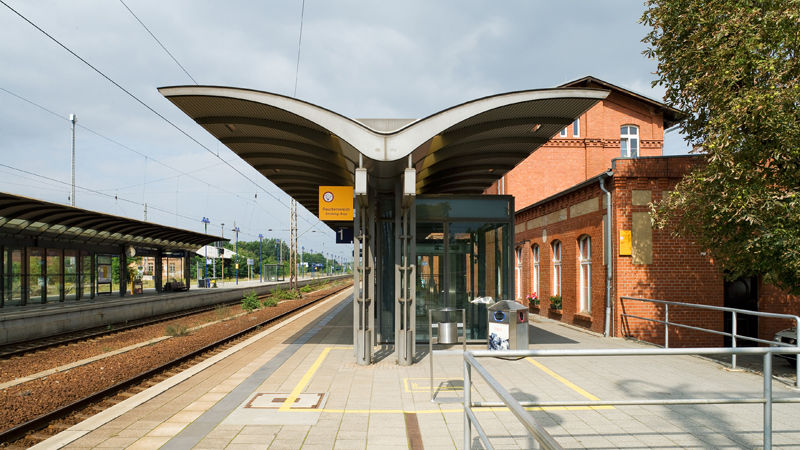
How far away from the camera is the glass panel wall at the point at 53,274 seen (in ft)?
72.7

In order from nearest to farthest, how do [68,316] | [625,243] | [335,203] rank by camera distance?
[335,203]
[625,243]
[68,316]

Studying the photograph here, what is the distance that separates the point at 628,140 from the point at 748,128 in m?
20.5

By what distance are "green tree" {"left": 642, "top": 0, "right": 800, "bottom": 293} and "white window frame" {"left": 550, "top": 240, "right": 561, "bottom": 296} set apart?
318 inches

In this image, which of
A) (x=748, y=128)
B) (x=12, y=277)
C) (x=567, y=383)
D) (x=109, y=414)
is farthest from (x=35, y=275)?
(x=748, y=128)

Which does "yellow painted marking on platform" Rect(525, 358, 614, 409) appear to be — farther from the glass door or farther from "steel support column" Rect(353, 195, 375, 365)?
"steel support column" Rect(353, 195, 375, 365)

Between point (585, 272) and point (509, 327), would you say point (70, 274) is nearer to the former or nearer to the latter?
point (585, 272)

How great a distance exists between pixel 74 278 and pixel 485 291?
68.5ft

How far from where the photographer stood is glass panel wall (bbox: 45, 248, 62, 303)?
2216cm

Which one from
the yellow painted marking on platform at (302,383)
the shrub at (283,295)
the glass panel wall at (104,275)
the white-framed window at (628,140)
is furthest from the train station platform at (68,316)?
the white-framed window at (628,140)

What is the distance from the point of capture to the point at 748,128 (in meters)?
8.83

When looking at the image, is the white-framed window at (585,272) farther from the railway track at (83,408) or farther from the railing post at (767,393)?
the railing post at (767,393)

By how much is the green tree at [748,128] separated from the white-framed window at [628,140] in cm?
1909

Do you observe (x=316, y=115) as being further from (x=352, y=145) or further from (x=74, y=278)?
(x=74, y=278)

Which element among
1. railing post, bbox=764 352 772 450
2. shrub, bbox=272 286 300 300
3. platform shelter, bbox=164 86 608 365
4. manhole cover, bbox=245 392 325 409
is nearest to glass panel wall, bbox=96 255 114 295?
shrub, bbox=272 286 300 300
